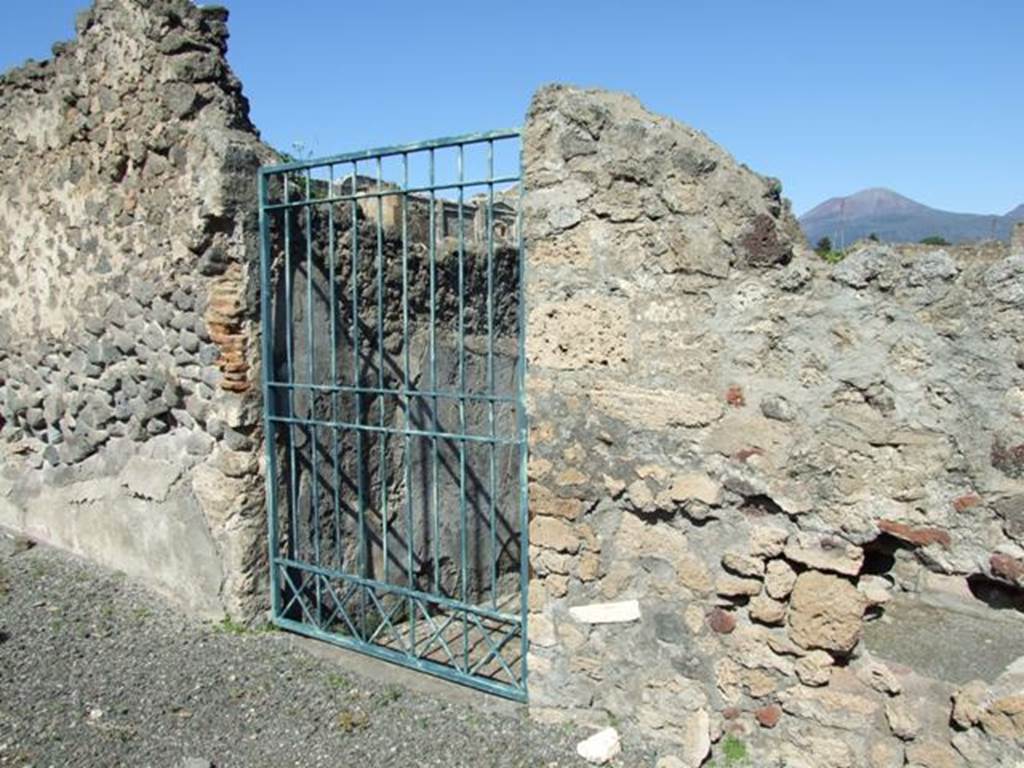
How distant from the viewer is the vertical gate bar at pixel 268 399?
14.0 ft

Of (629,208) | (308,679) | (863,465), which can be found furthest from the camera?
(308,679)

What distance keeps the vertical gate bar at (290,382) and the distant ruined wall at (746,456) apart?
1.49m

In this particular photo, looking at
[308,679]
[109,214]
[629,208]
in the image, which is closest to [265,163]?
[109,214]

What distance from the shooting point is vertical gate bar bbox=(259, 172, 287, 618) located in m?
4.27

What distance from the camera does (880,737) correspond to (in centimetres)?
276

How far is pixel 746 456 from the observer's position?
2.90 metres

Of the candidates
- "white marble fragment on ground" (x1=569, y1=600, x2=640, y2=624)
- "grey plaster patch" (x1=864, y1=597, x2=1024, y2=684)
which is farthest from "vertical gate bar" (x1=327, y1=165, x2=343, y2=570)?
"grey plaster patch" (x1=864, y1=597, x2=1024, y2=684)

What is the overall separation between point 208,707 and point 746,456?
243 centimetres

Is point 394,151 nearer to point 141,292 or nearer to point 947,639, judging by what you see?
point 141,292

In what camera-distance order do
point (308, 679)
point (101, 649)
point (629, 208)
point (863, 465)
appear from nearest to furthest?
point (863, 465) < point (629, 208) < point (308, 679) < point (101, 649)

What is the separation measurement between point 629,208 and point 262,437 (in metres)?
2.26

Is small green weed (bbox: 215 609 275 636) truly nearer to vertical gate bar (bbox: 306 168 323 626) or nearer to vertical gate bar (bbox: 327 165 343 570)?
vertical gate bar (bbox: 306 168 323 626)

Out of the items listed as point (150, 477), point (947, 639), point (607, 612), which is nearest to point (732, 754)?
point (607, 612)

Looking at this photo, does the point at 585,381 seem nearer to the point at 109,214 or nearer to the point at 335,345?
the point at 335,345
